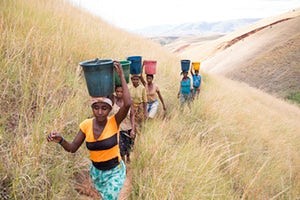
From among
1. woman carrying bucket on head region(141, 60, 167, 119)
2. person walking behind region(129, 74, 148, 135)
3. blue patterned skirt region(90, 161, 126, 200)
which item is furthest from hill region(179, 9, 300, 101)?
blue patterned skirt region(90, 161, 126, 200)

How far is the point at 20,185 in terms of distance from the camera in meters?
2.52

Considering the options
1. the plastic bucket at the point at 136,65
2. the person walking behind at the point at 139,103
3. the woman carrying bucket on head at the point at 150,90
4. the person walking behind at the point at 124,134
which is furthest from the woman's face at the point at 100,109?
the woman carrying bucket on head at the point at 150,90

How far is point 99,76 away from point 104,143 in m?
0.58

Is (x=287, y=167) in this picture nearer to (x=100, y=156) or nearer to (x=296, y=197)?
(x=296, y=197)

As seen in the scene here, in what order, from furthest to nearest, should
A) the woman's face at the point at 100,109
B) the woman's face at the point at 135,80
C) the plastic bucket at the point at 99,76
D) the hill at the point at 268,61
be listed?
the hill at the point at 268,61 < the woman's face at the point at 135,80 < the woman's face at the point at 100,109 < the plastic bucket at the point at 99,76

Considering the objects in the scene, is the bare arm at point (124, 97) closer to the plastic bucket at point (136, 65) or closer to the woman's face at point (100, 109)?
the woman's face at point (100, 109)

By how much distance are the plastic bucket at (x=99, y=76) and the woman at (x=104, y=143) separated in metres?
0.13

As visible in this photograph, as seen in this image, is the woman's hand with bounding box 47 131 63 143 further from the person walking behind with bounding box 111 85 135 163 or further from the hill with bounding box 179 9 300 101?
the hill with bounding box 179 9 300 101

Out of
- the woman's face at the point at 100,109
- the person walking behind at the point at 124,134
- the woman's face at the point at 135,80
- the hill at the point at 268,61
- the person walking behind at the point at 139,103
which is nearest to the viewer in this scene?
the woman's face at the point at 100,109

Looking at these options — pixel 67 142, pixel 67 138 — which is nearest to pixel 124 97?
pixel 67 142

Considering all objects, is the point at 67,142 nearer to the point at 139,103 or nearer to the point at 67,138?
the point at 67,138

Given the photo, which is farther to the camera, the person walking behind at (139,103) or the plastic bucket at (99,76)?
the person walking behind at (139,103)

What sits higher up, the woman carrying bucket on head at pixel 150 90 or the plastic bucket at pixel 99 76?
the plastic bucket at pixel 99 76

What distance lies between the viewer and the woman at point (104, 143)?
2793 mm
